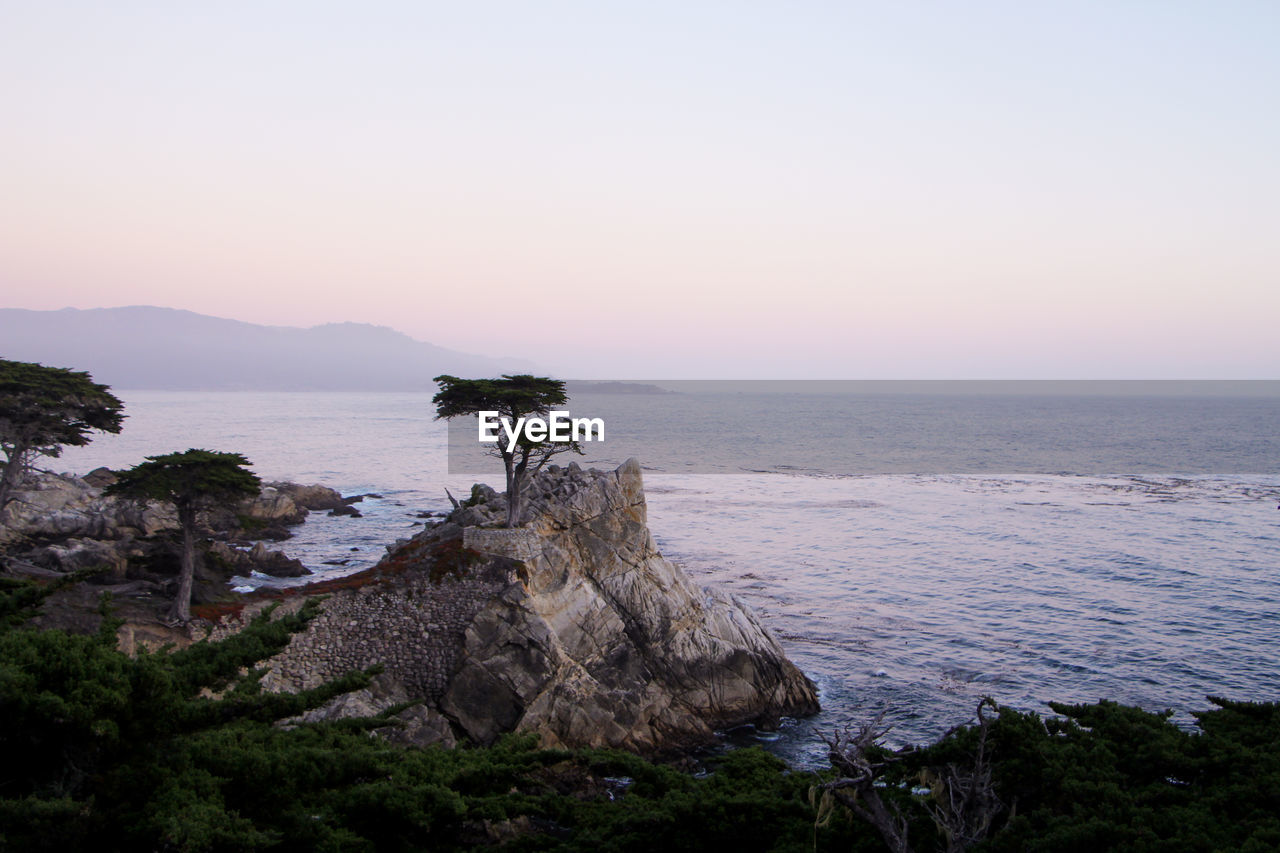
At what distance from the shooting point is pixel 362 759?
37.5ft

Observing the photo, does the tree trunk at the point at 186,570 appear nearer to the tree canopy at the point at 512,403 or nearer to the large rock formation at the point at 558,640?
the large rock formation at the point at 558,640

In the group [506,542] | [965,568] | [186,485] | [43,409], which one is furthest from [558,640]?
[965,568]

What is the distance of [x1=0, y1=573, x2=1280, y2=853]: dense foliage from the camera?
8.93 meters

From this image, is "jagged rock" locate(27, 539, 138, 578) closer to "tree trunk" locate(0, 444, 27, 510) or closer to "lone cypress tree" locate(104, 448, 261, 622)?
"tree trunk" locate(0, 444, 27, 510)

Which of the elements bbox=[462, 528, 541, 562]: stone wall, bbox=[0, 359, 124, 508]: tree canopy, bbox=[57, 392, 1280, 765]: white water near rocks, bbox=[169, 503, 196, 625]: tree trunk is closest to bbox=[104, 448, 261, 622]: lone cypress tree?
bbox=[169, 503, 196, 625]: tree trunk

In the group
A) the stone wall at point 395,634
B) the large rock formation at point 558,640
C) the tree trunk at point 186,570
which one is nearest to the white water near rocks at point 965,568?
the large rock formation at point 558,640

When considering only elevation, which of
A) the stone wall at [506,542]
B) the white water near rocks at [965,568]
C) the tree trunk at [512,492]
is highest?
the tree trunk at [512,492]

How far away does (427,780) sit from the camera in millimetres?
12047

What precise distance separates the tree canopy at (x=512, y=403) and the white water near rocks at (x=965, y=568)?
40.4 ft

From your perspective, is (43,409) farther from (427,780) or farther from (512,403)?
(427,780)

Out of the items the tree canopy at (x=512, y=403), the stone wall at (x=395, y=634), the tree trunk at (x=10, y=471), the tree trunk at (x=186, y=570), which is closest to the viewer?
the stone wall at (x=395, y=634)

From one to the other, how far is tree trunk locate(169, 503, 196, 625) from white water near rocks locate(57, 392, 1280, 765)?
12.6m

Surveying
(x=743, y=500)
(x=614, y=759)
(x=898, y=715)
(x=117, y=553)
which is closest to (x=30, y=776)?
(x=614, y=759)

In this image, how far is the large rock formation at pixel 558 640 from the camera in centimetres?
2089
